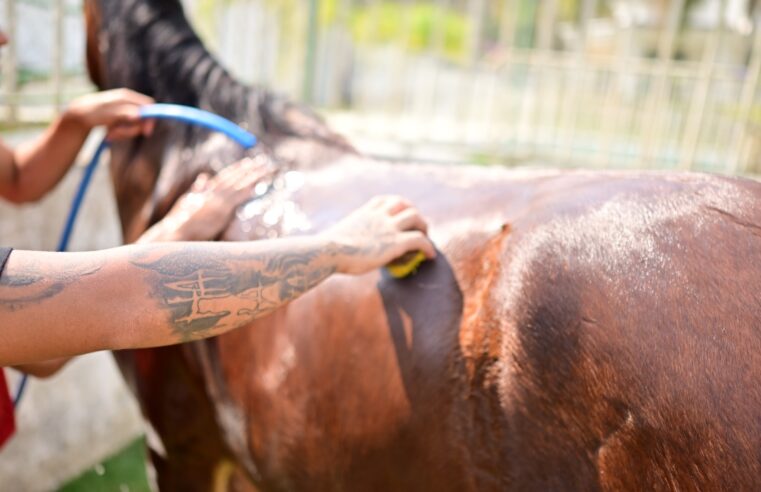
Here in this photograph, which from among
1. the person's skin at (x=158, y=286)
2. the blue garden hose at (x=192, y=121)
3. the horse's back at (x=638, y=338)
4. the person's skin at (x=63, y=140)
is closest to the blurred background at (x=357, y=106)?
the person's skin at (x=63, y=140)

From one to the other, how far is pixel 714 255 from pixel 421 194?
2.25 ft

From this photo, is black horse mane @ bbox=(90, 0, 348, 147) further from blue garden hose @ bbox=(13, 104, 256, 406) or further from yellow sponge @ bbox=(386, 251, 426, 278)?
yellow sponge @ bbox=(386, 251, 426, 278)

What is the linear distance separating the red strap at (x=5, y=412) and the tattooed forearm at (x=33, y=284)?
28.6 inches

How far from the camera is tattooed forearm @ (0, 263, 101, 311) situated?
3.01 feet

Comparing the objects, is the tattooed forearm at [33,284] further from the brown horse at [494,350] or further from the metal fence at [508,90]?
the metal fence at [508,90]

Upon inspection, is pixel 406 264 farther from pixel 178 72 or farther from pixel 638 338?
pixel 178 72

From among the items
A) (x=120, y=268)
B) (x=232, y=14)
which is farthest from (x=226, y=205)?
(x=232, y=14)

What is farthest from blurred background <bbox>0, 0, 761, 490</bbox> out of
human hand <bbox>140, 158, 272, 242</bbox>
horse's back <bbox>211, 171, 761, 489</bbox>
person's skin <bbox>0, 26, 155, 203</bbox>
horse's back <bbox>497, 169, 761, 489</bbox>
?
horse's back <bbox>497, 169, 761, 489</bbox>

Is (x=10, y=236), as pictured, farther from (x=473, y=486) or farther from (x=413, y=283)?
(x=473, y=486)

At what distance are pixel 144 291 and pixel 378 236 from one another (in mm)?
447

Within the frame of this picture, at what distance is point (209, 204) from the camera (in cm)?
175

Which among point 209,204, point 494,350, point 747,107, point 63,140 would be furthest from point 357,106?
point 494,350

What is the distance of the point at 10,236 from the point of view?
2.61m

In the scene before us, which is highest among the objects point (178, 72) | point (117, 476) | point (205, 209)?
point (178, 72)
